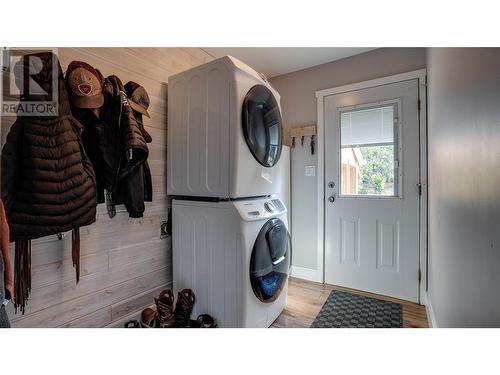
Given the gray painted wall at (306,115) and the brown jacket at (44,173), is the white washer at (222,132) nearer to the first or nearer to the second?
the brown jacket at (44,173)

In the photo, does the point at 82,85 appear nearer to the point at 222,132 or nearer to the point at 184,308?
the point at 222,132

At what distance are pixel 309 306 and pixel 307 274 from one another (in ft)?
1.86

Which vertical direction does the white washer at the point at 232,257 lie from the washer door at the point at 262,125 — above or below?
below

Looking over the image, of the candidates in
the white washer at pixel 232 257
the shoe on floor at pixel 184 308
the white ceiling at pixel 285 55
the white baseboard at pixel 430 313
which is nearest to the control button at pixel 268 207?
the white washer at pixel 232 257

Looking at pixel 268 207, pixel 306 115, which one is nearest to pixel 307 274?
pixel 268 207

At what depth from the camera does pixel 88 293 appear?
1.19 metres

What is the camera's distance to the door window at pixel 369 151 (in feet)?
6.35

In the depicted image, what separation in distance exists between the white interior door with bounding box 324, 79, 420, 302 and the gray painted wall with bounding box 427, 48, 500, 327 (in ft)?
2.89

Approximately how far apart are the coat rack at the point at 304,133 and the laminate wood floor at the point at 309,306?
52.6 inches

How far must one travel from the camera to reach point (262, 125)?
4.58 ft

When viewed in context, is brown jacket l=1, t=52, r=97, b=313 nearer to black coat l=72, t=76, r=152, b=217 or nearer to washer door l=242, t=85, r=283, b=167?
black coat l=72, t=76, r=152, b=217
